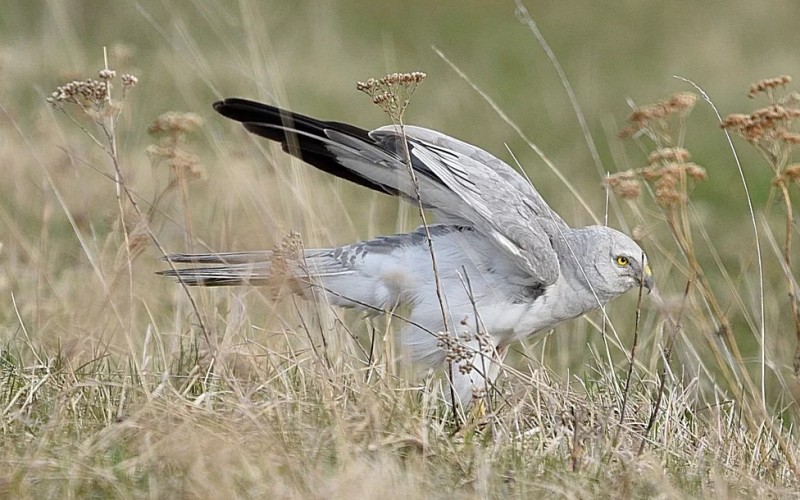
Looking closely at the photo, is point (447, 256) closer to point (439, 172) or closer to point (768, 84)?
point (439, 172)

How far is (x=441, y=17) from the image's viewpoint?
1720 cm

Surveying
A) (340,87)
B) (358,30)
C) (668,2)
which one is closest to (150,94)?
(340,87)

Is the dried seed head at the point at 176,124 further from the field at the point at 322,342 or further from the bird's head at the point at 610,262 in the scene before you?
the bird's head at the point at 610,262

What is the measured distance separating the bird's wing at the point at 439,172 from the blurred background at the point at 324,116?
1.39 ft

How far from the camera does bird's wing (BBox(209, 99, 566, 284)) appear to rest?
470 centimetres

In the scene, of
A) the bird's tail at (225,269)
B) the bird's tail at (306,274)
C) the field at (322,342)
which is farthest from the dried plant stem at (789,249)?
the bird's tail at (225,269)

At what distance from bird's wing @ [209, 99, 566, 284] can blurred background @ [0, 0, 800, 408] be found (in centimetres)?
42

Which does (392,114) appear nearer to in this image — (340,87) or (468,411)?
(468,411)

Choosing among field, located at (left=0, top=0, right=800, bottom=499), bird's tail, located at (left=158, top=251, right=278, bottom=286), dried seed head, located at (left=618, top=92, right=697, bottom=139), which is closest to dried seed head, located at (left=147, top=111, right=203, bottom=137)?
field, located at (left=0, top=0, right=800, bottom=499)

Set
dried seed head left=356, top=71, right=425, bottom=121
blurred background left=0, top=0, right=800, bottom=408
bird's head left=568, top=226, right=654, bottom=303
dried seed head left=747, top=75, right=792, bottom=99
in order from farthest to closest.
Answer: blurred background left=0, top=0, right=800, bottom=408 < bird's head left=568, top=226, right=654, bottom=303 < dried seed head left=747, top=75, right=792, bottom=99 < dried seed head left=356, top=71, right=425, bottom=121

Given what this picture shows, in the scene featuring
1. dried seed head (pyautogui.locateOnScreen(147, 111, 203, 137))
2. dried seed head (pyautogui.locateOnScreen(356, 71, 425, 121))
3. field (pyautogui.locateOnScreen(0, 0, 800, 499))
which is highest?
dried seed head (pyautogui.locateOnScreen(147, 111, 203, 137))

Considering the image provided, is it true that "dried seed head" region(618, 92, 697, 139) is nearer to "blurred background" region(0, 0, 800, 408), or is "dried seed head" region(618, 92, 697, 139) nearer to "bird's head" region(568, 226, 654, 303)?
"blurred background" region(0, 0, 800, 408)

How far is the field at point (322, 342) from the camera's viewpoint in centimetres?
348

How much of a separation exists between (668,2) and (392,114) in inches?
543
